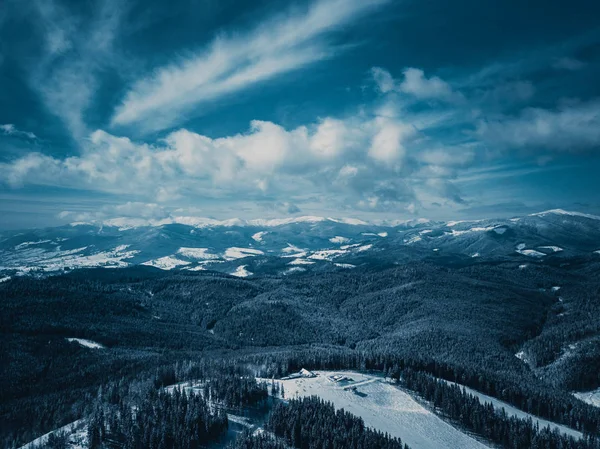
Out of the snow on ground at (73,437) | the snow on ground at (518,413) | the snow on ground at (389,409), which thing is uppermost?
the snow on ground at (73,437)

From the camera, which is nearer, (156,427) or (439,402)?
(156,427)

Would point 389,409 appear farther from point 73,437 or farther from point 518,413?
point 73,437

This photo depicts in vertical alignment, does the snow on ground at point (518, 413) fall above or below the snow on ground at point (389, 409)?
below

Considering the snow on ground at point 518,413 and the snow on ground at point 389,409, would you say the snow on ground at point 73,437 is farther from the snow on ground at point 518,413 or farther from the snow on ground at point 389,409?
the snow on ground at point 518,413

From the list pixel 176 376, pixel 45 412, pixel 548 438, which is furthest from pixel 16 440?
pixel 548 438

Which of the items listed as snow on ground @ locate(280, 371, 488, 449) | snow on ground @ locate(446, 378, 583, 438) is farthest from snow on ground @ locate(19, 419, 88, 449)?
snow on ground @ locate(446, 378, 583, 438)

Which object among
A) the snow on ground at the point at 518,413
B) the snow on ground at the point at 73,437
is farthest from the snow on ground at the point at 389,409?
the snow on ground at the point at 73,437

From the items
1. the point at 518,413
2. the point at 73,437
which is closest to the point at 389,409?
the point at 518,413

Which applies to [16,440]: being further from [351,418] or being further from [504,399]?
[504,399]

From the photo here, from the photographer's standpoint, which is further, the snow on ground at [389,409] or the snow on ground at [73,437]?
the snow on ground at [389,409]
